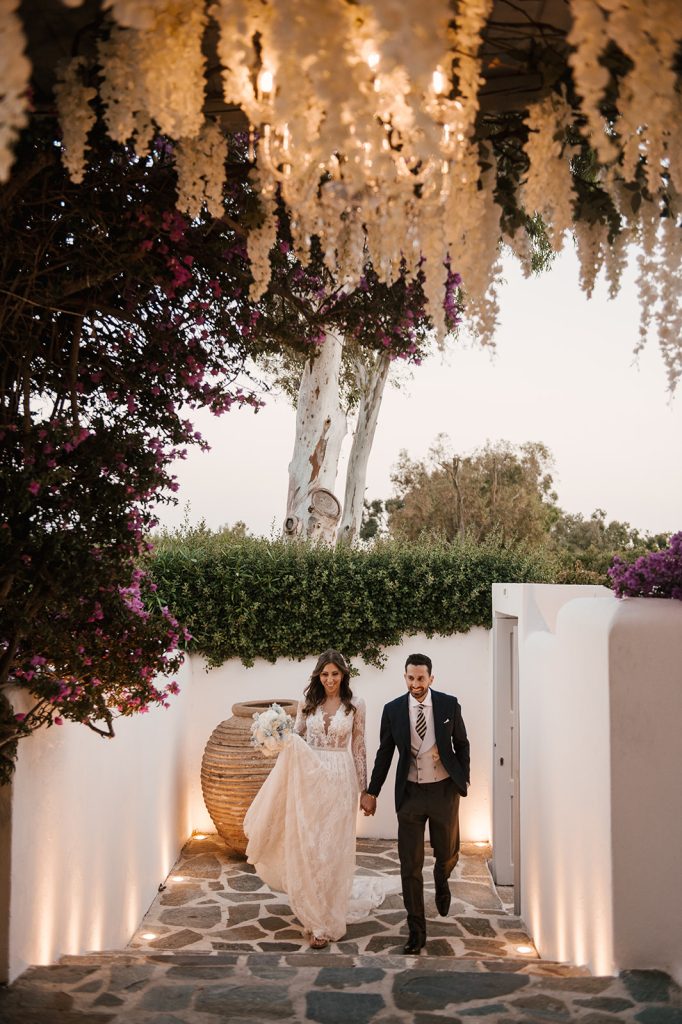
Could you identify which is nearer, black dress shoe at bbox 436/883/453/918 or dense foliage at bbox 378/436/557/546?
black dress shoe at bbox 436/883/453/918

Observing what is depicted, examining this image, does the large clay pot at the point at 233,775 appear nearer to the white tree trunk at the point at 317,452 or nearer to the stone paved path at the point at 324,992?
the stone paved path at the point at 324,992

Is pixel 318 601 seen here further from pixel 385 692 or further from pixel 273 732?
pixel 273 732

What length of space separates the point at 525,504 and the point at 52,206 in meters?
19.1

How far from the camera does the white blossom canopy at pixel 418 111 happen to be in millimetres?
1959

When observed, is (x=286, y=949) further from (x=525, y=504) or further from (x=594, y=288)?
(x=525, y=504)

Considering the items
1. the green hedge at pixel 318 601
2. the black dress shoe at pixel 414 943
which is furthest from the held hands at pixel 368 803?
the green hedge at pixel 318 601

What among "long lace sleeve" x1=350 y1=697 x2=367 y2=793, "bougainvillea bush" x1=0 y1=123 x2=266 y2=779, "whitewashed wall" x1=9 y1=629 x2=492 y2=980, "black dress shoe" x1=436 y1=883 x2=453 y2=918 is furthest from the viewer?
"black dress shoe" x1=436 y1=883 x2=453 y2=918

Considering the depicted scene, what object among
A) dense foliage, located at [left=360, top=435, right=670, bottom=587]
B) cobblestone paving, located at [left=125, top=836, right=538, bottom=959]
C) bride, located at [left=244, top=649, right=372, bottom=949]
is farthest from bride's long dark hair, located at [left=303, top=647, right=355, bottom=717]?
dense foliage, located at [left=360, top=435, right=670, bottom=587]

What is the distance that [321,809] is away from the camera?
5.41 metres

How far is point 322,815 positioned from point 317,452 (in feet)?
23.4

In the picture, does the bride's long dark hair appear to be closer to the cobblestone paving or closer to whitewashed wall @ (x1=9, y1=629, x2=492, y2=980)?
whitewashed wall @ (x1=9, y1=629, x2=492, y2=980)

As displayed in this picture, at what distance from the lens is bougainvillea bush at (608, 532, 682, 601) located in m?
3.79

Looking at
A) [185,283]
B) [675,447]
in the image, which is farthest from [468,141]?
[675,447]

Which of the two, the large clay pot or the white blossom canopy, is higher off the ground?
the white blossom canopy
